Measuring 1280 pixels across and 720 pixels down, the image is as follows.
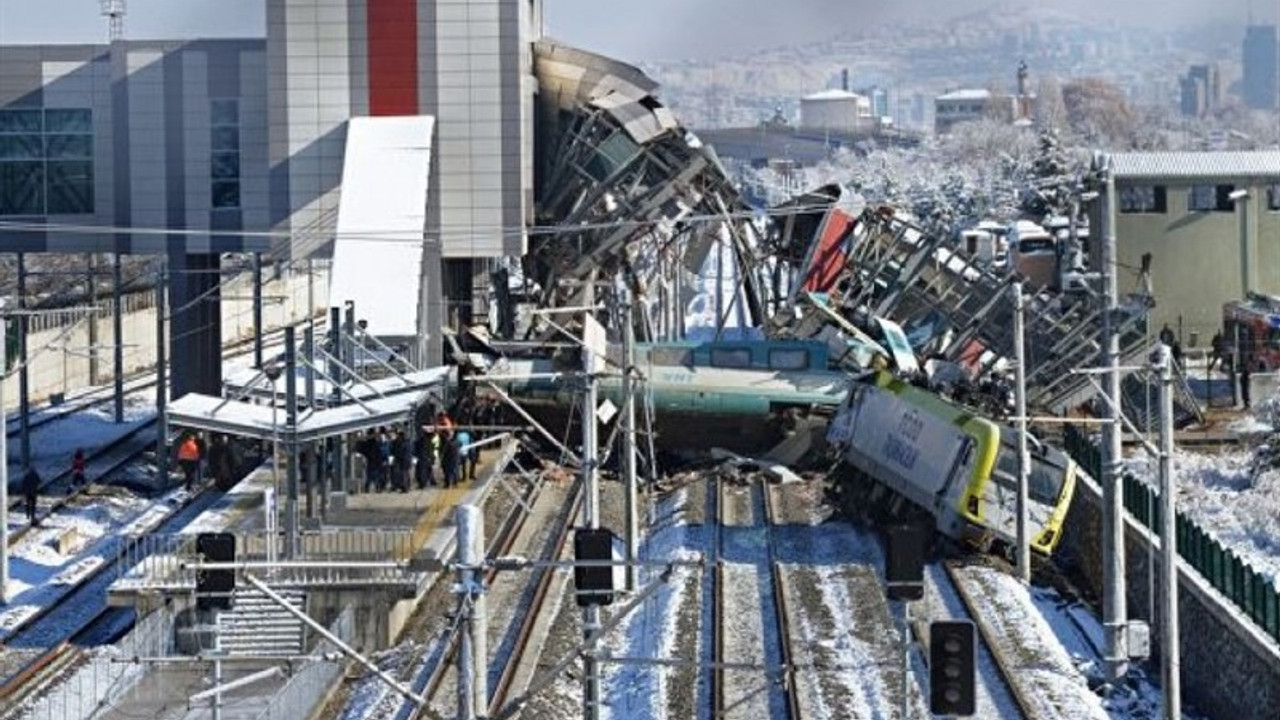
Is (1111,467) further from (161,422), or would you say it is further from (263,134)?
(263,134)

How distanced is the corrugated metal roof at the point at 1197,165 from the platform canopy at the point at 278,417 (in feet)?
88.8

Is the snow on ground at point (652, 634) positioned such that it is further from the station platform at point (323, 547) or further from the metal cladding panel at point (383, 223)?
the metal cladding panel at point (383, 223)

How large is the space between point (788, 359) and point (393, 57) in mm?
7373

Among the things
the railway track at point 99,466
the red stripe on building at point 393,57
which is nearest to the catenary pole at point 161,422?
the railway track at point 99,466

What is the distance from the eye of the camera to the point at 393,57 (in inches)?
1517

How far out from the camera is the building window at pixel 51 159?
3969 cm

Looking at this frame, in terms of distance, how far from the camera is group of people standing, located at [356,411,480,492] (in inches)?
1211

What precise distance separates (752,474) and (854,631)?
40.3 ft

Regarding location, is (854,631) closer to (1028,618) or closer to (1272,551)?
(1028,618)

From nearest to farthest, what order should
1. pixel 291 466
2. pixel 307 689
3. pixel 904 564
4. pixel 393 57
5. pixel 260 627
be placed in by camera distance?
1. pixel 904 564
2. pixel 307 689
3. pixel 260 627
4. pixel 291 466
5. pixel 393 57

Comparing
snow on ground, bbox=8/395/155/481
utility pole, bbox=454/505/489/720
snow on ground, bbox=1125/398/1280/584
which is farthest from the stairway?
snow on ground, bbox=8/395/155/481

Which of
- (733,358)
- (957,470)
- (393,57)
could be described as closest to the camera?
(957,470)

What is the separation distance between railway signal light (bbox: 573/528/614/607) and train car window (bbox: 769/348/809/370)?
23.4 meters

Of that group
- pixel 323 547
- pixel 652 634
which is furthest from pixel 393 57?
pixel 652 634
